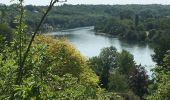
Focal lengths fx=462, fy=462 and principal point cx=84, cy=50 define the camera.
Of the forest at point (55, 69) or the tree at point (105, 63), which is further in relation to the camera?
the tree at point (105, 63)

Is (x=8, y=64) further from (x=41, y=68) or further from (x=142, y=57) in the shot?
(x=142, y=57)

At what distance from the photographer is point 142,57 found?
8425 cm

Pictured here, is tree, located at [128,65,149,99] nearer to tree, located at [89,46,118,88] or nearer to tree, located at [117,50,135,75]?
tree, located at [89,46,118,88]

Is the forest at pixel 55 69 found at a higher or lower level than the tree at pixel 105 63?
higher

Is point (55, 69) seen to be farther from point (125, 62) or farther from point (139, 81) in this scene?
point (125, 62)

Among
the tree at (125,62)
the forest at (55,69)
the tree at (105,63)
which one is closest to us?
the forest at (55,69)

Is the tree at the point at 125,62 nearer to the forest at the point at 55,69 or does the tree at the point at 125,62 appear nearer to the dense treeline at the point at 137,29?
the forest at the point at 55,69

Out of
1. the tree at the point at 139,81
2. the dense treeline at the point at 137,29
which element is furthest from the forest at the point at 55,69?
the dense treeline at the point at 137,29

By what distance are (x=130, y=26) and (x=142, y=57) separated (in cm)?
6412

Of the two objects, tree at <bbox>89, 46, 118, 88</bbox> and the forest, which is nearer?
the forest

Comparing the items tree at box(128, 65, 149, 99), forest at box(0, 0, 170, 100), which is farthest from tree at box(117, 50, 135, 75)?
tree at box(128, 65, 149, 99)

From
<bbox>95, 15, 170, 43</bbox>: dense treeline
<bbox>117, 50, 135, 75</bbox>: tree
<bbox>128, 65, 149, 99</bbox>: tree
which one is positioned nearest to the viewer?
<bbox>128, 65, 149, 99</bbox>: tree

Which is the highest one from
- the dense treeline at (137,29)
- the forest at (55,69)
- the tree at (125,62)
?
the forest at (55,69)

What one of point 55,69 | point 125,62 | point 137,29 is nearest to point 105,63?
point 125,62
